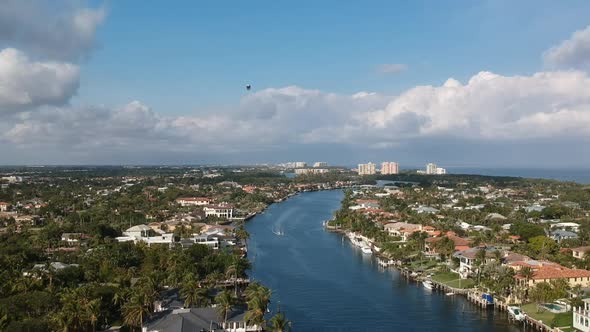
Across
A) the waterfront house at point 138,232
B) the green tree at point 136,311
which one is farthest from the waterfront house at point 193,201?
the green tree at point 136,311

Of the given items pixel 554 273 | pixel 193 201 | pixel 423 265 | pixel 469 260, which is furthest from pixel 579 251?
pixel 193 201

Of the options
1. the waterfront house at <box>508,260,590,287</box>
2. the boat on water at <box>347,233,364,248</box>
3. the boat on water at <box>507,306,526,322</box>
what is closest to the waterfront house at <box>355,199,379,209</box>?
the boat on water at <box>347,233,364,248</box>

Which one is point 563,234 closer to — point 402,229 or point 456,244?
point 456,244

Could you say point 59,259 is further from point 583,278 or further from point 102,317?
point 583,278

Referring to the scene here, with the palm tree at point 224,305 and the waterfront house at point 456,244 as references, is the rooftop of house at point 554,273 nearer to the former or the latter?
the waterfront house at point 456,244

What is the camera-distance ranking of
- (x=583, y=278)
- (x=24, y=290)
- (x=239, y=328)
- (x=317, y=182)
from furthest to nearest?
(x=317, y=182)
(x=583, y=278)
(x=24, y=290)
(x=239, y=328)

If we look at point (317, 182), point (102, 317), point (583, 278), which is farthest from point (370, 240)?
point (317, 182)

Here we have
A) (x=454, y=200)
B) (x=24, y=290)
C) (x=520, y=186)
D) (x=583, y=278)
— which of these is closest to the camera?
(x=24, y=290)

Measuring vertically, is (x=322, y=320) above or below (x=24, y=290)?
below
